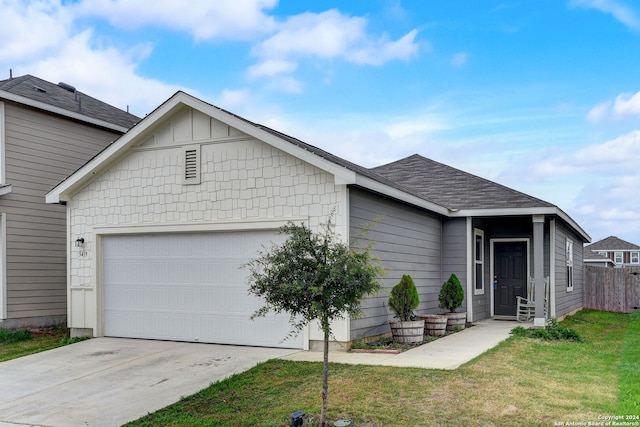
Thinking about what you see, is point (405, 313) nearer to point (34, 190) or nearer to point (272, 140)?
point (272, 140)

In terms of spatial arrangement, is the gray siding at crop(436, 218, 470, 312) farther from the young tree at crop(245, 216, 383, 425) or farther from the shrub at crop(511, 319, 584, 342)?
the young tree at crop(245, 216, 383, 425)

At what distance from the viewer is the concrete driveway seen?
22.7 feet

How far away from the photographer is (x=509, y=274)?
51.3 ft

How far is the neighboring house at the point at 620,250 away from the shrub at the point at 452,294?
46963mm

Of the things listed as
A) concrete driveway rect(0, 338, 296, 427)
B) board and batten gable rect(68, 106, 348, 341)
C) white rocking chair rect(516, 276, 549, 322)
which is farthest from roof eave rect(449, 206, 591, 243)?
concrete driveway rect(0, 338, 296, 427)

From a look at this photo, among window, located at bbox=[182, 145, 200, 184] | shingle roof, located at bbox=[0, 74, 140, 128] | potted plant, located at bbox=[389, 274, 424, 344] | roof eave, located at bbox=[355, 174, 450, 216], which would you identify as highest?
shingle roof, located at bbox=[0, 74, 140, 128]

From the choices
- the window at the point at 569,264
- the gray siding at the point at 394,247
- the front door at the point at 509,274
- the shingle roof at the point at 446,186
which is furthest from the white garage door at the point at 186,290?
the window at the point at 569,264

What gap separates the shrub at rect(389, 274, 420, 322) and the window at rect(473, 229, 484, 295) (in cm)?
436

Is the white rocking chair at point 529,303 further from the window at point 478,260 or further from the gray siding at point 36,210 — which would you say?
the gray siding at point 36,210

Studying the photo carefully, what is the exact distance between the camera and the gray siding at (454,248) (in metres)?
14.1

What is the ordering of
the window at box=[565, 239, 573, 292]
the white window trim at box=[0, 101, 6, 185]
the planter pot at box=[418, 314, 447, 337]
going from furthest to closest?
1. the window at box=[565, 239, 573, 292]
2. the white window trim at box=[0, 101, 6, 185]
3. the planter pot at box=[418, 314, 447, 337]

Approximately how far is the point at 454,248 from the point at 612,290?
34.3ft

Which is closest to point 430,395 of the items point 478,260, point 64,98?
point 478,260

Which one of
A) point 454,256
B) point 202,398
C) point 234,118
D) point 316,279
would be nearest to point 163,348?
point 202,398
